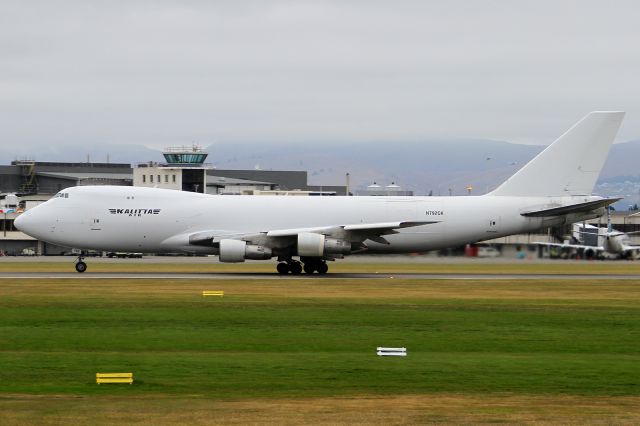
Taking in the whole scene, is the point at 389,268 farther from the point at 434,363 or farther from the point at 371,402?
the point at 371,402

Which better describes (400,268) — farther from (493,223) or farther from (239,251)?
(239,251)

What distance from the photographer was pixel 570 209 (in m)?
51.5

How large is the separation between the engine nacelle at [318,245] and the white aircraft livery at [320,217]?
0.15 feet

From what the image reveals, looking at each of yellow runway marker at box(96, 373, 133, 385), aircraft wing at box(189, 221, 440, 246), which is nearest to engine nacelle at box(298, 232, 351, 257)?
aircraft wing at box(189, 221, 440, 246)

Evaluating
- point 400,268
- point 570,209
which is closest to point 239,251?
point 400,268

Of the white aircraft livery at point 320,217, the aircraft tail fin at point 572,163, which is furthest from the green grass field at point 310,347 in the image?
the aircraft tail fin at point 572,163

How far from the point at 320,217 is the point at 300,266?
250 centimetres

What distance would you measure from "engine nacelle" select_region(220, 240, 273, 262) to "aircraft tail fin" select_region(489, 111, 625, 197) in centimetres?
1288

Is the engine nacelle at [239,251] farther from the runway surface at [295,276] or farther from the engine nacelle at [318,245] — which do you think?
the engine nacelle at [318,245]

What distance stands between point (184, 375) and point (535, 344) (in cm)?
881

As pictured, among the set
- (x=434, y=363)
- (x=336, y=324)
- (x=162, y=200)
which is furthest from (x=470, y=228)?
(x=434, y=363)

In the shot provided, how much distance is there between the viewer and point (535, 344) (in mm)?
24469

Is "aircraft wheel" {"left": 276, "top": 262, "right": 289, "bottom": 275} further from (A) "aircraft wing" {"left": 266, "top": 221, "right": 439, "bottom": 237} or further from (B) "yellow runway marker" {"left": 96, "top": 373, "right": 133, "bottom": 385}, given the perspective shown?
(B) "yellow runway marker" {"left": 96, "top": 373, "right": 133, "bottom": 385}

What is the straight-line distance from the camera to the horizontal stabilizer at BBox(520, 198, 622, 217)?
167 ft
